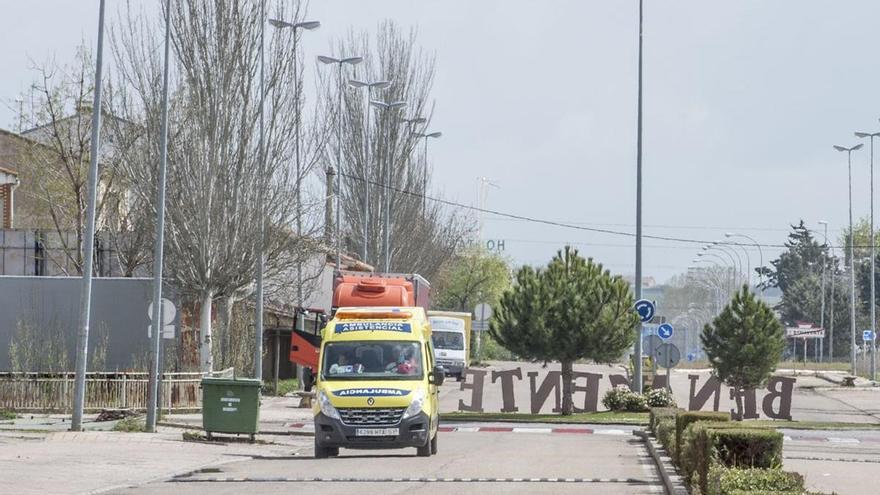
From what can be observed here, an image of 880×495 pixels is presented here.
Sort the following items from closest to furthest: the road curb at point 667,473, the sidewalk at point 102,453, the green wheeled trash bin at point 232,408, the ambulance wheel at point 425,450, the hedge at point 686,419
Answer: the road curb at point 667,473, the sidewalk at point 102,453, the hedge at point 686,419, the ambulance wheel at point 425,450, the green wheeled trash bin at point 232,408

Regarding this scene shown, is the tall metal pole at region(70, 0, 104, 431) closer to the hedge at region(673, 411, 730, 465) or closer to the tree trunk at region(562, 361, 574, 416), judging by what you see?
the hedge at region(673, 411, 730, 465)

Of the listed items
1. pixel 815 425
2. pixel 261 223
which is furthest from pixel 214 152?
pixel 815 425

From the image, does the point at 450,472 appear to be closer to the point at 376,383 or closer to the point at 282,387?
the point at 376,383

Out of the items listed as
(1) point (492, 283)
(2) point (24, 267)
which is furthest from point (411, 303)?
(1) point (492, 283)

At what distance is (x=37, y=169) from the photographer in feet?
205

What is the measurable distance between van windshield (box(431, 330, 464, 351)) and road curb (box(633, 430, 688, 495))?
127 feet

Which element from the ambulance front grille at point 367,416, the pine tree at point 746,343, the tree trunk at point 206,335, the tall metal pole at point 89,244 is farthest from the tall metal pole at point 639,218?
the ambulance front grille at point 367,416

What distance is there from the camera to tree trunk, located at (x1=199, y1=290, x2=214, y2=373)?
4266 cm

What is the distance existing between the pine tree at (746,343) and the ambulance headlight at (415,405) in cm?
2358

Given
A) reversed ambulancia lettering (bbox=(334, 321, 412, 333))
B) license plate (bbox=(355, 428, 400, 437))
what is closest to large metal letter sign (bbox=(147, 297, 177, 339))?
reversed ambulancia lettering (bbox=(334, 321, 412, 333))

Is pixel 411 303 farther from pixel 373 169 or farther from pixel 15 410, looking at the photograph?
pixel 373 169

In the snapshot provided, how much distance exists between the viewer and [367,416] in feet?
83.0

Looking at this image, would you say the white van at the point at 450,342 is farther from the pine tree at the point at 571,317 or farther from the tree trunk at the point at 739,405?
the tree trunk at the point at 739,405

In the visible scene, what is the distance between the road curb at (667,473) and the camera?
739 inches
